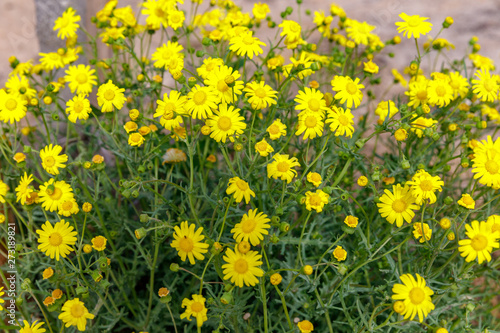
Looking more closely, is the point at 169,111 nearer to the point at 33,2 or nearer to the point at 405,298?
the point at 405,298

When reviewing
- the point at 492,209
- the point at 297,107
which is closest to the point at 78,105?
the point at 297,107

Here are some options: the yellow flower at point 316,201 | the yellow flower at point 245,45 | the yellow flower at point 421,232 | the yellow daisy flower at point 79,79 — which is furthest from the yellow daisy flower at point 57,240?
the yellow flower at point 421,232

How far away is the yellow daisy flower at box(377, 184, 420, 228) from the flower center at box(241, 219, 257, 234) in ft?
1.40

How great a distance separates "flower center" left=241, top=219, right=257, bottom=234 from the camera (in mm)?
1322

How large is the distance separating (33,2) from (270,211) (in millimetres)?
2451

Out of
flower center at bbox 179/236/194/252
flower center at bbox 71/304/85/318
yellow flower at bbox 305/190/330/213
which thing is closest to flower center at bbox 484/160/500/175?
yellow flower at bbox 305/190/330/213

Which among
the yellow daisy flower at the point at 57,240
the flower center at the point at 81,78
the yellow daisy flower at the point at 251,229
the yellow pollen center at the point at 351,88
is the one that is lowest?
the yellow daisy flower at the point at 57,240

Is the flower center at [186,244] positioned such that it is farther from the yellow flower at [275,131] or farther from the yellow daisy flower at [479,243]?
the yellow daisy flower at [479,243]

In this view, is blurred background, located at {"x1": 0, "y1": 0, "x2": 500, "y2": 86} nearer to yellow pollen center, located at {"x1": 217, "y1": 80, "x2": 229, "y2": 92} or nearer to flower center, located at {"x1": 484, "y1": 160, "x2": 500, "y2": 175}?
flower center, located at {"x1": 484, "y1": 160, "x2": 500, "y2": 175}

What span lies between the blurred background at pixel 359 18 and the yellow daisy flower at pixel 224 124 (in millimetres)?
1847

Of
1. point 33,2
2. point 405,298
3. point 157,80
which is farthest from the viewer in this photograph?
point 33,2

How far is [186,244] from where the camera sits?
1.34m

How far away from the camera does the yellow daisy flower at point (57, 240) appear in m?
1.35

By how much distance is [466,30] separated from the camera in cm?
294
